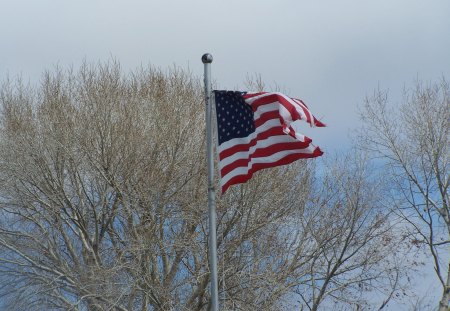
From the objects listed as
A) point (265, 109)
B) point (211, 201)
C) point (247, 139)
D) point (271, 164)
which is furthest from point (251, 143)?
point (211, 201)

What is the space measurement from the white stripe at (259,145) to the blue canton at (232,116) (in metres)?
0.23

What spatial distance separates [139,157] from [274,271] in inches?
199

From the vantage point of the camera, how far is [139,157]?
19.4 metres

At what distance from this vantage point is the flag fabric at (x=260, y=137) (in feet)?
33.6

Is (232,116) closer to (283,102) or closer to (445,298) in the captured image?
(283,102)

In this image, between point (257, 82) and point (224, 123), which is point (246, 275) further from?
point (224, 123)

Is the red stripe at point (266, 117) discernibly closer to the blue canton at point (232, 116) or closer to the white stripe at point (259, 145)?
the blue canton at point (232, 116)

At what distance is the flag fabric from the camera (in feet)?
33.6

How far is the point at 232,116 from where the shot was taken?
417 inches

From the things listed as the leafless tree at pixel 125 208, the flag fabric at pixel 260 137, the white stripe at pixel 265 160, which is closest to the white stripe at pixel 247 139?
the flag fabric at pixel 260 137

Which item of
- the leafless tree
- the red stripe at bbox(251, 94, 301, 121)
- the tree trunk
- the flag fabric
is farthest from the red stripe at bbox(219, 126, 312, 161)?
the tree trunk

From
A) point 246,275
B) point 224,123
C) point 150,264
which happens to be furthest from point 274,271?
point 224,123

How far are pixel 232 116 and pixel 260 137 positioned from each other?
544mm

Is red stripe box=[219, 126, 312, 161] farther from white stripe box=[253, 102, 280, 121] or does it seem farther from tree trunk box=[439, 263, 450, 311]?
tree trunk box=[439, 263, 450, 311]
